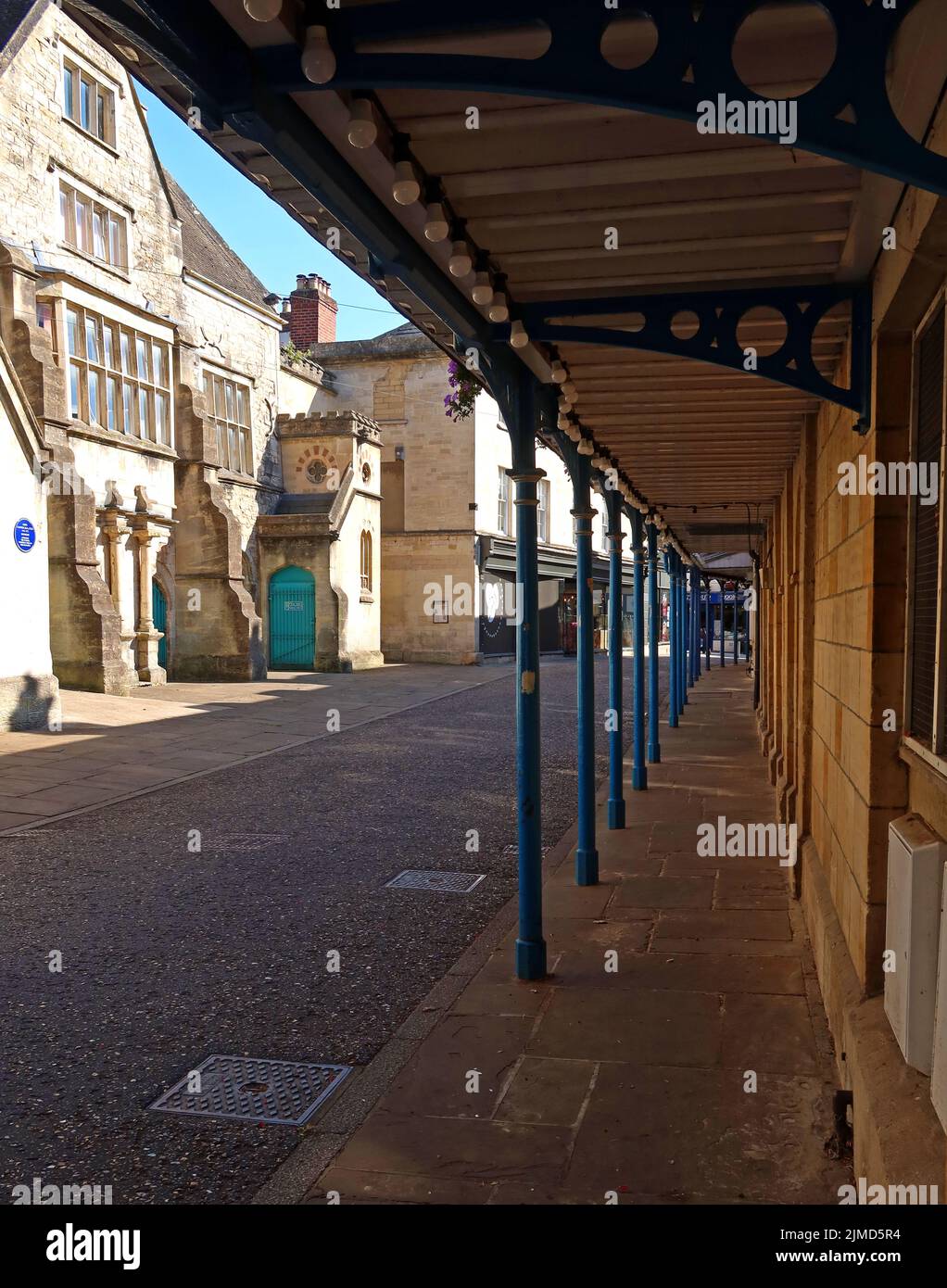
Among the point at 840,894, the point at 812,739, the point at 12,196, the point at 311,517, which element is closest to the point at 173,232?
the point at 12,196

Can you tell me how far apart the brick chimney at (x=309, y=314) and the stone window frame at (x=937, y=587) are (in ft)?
110

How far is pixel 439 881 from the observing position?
7.39 metres

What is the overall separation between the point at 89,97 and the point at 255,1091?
68.9ft

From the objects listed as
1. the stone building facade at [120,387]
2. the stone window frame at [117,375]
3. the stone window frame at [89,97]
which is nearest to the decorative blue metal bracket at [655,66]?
the stone building facade at [120,387]

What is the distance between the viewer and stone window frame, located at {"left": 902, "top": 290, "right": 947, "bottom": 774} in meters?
2.80

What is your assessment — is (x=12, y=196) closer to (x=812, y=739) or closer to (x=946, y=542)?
(x=812, y=739)

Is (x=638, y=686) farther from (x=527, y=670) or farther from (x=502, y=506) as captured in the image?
(x=502, y=506)

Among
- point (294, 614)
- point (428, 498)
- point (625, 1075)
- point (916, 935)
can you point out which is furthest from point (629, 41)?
point (428, 498)

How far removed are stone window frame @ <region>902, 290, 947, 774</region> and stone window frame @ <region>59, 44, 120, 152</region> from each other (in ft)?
65.8

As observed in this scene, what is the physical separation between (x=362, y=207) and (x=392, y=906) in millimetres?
4521

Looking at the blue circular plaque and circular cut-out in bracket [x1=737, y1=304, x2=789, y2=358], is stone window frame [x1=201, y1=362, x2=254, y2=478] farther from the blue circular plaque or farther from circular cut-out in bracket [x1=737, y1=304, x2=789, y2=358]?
circular cut-out in bracket [x1=737, y1=304, x2=789, y2=358]

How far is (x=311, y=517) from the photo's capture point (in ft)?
86.7

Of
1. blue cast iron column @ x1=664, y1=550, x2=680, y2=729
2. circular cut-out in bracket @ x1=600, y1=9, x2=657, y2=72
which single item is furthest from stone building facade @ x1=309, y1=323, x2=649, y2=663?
circular cut-out in bracket @ x1=600, y1=9, x2=657, y2=72

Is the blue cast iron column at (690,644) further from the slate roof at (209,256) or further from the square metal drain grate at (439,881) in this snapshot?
the square metal drain grate at (439,881)
